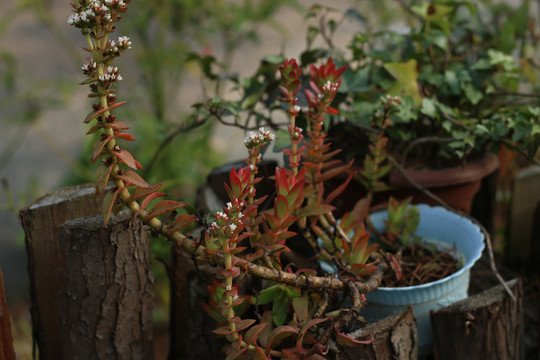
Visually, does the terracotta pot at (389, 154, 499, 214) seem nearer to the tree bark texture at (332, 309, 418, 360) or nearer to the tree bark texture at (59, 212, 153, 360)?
the tree bark texture at (332, 309, 418, 360)

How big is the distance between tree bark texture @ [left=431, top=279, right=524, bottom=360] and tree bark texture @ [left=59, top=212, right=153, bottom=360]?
2.02 ft

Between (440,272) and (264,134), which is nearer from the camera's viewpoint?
(264,134)

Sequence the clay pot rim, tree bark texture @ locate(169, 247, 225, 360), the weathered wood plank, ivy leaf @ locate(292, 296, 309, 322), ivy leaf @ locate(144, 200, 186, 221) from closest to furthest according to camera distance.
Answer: ivy leaf @ locate(144, 200, 186, 221) < ivy leaf @ locate(292, 296, 309, 322) < tree bark texture @ locate(169, 247, 225, 360) < the clay pot rim < the weathered wood plank

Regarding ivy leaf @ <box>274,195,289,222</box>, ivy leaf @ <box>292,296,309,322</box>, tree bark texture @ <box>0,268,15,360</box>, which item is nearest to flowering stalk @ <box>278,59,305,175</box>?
ivy leaf @ <box>274,195,289,222</box>

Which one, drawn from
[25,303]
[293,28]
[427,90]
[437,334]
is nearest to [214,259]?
[437,334]

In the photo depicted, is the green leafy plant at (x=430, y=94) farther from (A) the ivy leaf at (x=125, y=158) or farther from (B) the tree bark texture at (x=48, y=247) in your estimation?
(A) the ivy leaf at (x=125, y=158)

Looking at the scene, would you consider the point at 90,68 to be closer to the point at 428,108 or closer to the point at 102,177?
the point at 102,177

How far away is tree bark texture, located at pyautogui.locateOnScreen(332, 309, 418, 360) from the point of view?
103 centimetres

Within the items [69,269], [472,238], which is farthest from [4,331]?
[472,238]

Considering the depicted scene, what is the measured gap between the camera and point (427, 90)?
5.35 ft

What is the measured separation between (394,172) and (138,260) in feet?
2.33

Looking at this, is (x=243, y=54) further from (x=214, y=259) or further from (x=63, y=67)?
(x=214, y=259)

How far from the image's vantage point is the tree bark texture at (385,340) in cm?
103

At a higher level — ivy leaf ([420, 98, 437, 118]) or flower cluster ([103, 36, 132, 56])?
flower cluster ([103, 36, 132, 56])
